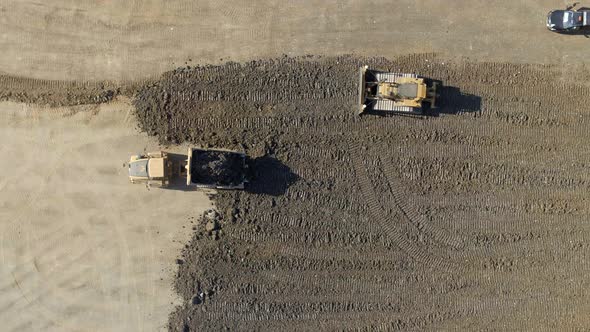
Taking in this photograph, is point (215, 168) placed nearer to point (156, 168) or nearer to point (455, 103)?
point (156, 168)

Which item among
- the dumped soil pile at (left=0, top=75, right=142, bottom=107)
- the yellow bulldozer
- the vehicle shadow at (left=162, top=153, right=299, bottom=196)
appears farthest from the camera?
the dumped soil pile at (left=0, top=75, right=142, bottom=107)

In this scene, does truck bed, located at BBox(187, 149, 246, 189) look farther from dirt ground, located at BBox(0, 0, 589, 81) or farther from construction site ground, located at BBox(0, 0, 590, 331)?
dirt ground, located at BBox(0, 0, 589, 81)

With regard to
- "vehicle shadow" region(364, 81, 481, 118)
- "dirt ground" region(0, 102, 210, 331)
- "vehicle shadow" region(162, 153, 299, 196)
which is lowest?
"dirt ground" region(0, 102, 210, 331)

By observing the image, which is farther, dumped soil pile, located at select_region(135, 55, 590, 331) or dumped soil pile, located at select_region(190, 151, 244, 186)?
dumped soil pile, located at select_region(135, 55, 590, 331)

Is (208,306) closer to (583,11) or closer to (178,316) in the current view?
(178,316)

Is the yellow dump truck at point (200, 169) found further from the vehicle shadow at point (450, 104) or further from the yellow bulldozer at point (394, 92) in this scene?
the vehicle shadow at point (450, 104)

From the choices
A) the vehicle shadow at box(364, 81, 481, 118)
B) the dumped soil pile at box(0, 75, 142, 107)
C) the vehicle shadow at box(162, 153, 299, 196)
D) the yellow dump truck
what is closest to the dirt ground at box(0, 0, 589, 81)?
the dumped soil pile at box(0, 75, 142, 107)

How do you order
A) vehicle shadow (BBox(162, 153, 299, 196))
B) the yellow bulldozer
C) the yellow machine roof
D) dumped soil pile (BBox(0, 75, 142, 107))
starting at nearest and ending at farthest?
the yellow machine roof → the yellow bulldozer → vehicle shadow (BBox(162, 153, 299, 196)) → dumped soil pile (BBox(0, 75, 142, 107))

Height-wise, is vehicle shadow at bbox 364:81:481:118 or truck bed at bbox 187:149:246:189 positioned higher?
vehicle shadow at bbox 364:81:481:118

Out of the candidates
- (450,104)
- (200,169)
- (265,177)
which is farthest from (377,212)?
(200,169)

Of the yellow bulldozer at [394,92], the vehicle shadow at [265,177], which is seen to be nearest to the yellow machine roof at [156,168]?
the vehicle shadow at [265,177]
